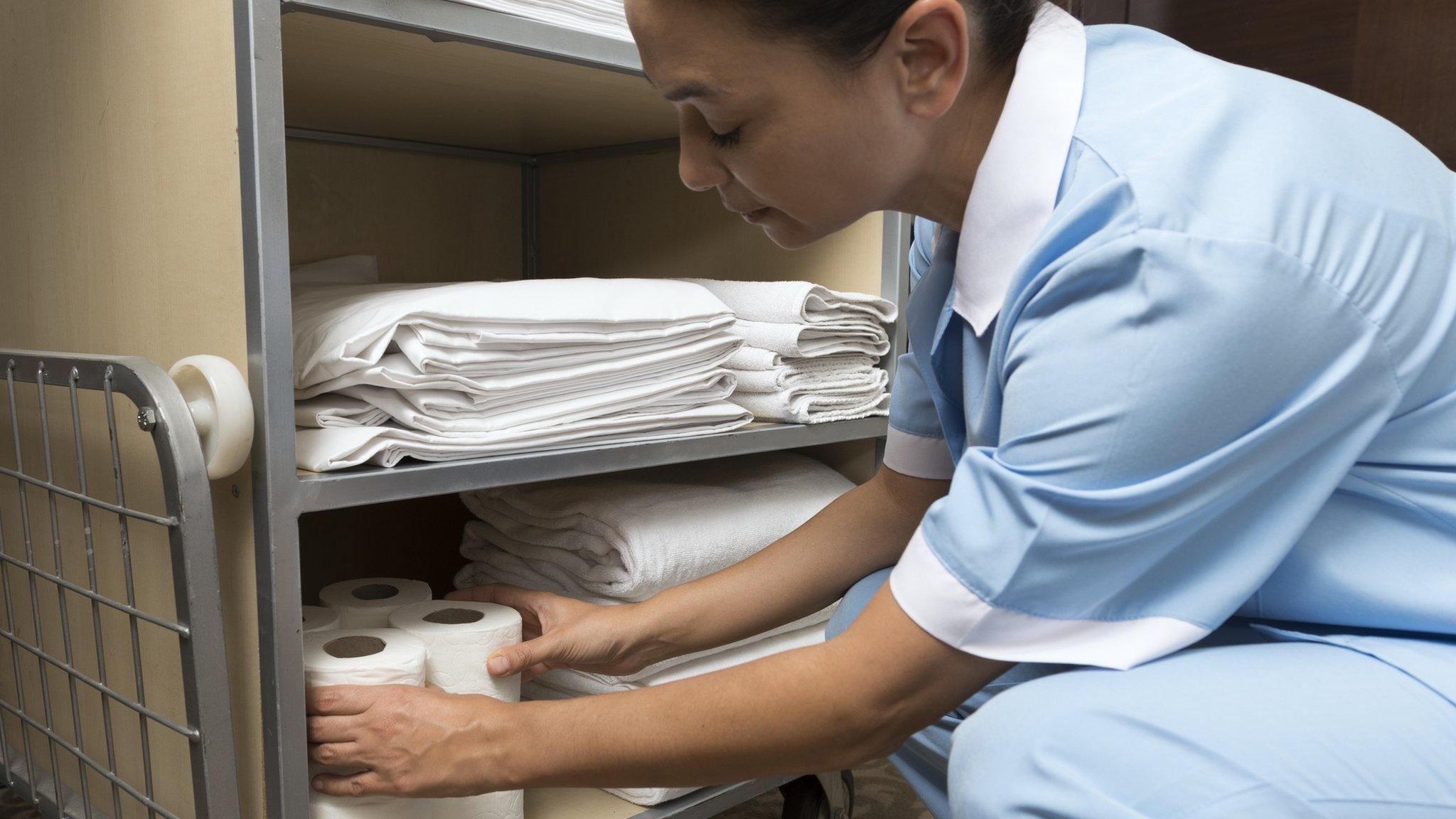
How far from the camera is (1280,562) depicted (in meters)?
0.65

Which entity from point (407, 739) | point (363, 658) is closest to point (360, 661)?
point (363, 658)

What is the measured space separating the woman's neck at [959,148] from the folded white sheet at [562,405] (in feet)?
1.15

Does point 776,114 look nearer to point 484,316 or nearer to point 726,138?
point 726,138

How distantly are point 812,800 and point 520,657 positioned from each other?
1.61 feet

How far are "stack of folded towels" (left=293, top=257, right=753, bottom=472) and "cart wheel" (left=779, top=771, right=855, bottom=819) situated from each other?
46cm

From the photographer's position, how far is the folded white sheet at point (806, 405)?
1156 mm

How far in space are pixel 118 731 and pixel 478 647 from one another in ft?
1.22

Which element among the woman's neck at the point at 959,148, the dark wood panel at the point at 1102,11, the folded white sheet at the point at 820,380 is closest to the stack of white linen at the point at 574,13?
the woman's neck at the point at 959,148

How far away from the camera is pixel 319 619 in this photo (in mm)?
931

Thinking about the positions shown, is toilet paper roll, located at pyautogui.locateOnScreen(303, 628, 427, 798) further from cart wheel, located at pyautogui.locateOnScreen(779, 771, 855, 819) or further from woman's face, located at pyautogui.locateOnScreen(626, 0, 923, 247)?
cart wheel, located at pyautogui.locateOnScreen(779, 771, 855, 819)

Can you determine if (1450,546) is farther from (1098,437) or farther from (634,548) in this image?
(634,548)

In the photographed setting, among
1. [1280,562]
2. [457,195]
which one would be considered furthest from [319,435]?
[457,195]

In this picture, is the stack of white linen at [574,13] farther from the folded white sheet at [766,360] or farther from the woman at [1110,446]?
the folded white sheet at [766,360]

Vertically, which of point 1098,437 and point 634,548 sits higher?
point 1098,437
